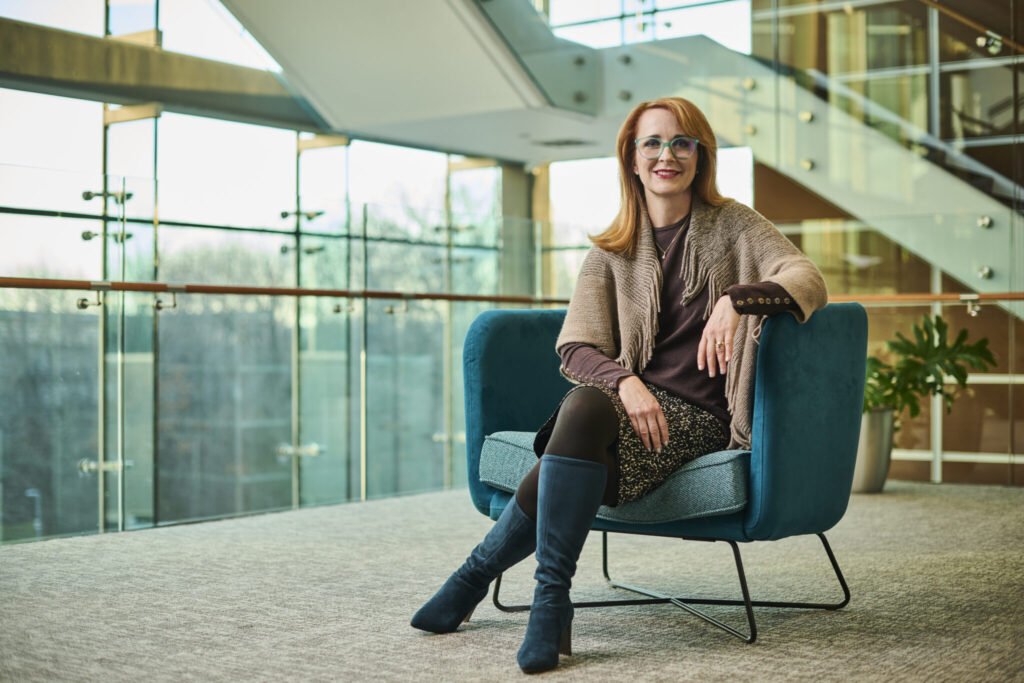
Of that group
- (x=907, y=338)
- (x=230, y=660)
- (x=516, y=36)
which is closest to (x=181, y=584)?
(x=230, y=660)

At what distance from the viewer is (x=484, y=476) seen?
8.13ft

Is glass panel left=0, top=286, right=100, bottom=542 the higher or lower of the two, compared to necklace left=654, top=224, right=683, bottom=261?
lower

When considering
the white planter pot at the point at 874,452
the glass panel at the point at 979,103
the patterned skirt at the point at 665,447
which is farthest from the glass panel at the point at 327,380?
the glass panel at the point at 979,103

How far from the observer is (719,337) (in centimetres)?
212

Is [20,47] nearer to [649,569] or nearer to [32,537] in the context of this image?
[32,537]

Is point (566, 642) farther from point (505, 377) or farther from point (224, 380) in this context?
point (224, 380)

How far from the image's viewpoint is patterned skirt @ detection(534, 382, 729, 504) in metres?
2.17

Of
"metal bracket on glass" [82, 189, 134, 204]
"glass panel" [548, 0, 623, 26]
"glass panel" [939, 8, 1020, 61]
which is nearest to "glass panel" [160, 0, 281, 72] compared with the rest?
"glass panel" [548, 0, 623, 26]

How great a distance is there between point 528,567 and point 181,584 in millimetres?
935

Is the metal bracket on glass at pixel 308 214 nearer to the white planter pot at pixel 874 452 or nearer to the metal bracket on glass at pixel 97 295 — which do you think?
the metal bracket on glass at pixel 97 295

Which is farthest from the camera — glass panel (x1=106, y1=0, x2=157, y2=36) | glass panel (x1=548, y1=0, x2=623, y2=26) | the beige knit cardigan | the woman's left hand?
glass panel (x1=548, y1=0, x2=623, y2=26)

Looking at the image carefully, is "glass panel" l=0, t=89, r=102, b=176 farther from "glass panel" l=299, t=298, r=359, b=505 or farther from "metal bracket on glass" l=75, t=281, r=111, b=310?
"metal bracket on glass" l=75, t=281, r=111, b=310

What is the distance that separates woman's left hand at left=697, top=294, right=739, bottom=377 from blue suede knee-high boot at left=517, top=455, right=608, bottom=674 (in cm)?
31

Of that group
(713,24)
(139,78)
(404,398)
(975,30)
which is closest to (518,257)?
(404,398)
